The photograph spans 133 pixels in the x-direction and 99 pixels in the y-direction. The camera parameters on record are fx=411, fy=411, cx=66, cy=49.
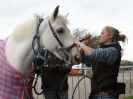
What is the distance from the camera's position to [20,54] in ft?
14.2

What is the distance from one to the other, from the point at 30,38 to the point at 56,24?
311 millimetres

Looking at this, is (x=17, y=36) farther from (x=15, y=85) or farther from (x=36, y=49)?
(x=15, y=85)

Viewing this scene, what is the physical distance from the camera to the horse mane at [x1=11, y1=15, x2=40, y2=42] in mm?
4316

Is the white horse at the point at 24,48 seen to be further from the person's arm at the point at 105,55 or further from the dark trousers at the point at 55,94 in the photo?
the dark trousers at the point at 55,94

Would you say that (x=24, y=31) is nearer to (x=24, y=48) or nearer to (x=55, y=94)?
(x=24, y=48)

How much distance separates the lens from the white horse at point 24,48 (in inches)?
168

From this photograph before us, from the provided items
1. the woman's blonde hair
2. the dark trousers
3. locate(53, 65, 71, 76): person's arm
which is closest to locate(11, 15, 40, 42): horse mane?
locate(53, 65, 71, 76): person's arm

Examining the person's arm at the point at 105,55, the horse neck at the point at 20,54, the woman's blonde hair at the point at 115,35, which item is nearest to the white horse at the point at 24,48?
the horse neck at the point at 20,54

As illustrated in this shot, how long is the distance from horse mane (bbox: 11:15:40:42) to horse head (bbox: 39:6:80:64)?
3.4 inches

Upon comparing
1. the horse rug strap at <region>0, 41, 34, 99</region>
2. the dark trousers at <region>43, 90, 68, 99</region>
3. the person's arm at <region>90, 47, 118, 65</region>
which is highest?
the person's arm at <region>90, 47, 118, 65</region>

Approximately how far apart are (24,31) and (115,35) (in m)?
0.99

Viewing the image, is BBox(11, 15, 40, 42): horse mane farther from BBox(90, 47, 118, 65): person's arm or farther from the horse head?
BBox(90, 47, 118, 65): person's arm

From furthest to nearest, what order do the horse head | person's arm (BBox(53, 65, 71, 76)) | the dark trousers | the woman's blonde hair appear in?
the dark trousers < person's arm (BBox(53, 65, 71, 76)) < the woman's blonde hair < the horse head

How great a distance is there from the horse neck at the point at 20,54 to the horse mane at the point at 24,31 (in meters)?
0.05
